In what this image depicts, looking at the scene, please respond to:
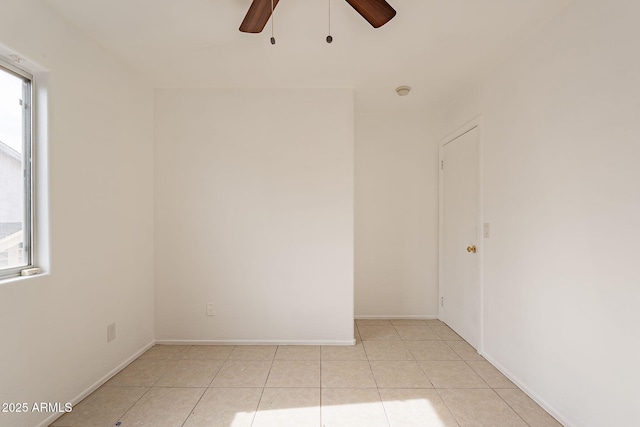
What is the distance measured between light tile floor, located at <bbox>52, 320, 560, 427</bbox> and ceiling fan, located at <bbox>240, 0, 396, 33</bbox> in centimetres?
228

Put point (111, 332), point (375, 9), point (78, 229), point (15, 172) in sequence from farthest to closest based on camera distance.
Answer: point (111, 332)
point (78, 229)
point (15, 172)
point (375, 9)

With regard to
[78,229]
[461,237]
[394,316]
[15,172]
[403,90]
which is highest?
[403,90]

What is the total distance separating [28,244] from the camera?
1.67 meters

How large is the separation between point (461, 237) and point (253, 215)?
2072mm

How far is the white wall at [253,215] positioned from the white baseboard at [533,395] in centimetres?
122

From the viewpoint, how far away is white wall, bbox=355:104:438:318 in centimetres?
347

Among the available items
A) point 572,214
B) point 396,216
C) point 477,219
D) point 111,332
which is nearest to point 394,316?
point 396,216

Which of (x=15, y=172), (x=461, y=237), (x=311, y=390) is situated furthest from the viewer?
(x=461, y=237)

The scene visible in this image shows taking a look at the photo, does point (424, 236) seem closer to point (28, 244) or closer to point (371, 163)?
point (371, 163)

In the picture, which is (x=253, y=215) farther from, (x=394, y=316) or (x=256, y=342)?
(x=394, y=316)

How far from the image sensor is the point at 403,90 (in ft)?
9.02

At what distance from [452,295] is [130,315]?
308 cm

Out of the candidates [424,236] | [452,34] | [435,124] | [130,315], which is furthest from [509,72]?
[130,315]

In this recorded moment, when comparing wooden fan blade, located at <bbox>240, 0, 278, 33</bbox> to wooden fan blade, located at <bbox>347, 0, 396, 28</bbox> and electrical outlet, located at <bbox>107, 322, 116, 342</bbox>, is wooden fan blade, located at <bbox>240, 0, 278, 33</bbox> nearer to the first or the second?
wooden fan blade, located at <bbox>347, 0, 396, 28</bbox>
